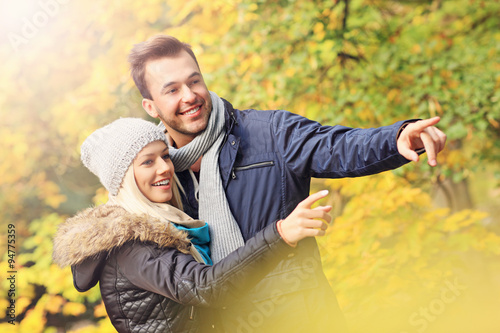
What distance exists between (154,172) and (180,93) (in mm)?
396

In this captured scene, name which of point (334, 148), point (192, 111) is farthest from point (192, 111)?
point (334, 148)

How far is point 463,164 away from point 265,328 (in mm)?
3156

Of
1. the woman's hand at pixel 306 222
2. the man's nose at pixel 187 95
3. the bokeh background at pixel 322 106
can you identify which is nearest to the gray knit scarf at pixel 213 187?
the man's nose at pixel 187 95

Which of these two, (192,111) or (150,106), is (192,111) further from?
(150,106)

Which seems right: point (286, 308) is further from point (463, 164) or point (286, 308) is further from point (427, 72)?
point (463, 164)

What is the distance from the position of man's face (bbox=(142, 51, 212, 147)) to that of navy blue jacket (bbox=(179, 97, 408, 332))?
0.14 meters

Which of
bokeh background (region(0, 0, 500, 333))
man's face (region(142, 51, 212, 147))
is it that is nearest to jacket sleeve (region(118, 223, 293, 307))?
man's face (region(142, 51, 212, 147))

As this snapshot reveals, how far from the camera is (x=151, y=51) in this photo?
6.73ft

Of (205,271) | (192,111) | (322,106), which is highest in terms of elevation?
(192,111)

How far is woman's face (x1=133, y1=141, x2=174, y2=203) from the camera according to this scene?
1806mm

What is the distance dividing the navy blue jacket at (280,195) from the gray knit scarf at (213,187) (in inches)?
1.6

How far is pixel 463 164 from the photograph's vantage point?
4387mm

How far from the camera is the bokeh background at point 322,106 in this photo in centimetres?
373

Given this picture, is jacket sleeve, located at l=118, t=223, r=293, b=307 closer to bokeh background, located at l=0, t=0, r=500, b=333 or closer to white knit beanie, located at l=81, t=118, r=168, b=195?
white knit beanie, located at l=81, t=118, r=168, b=195
